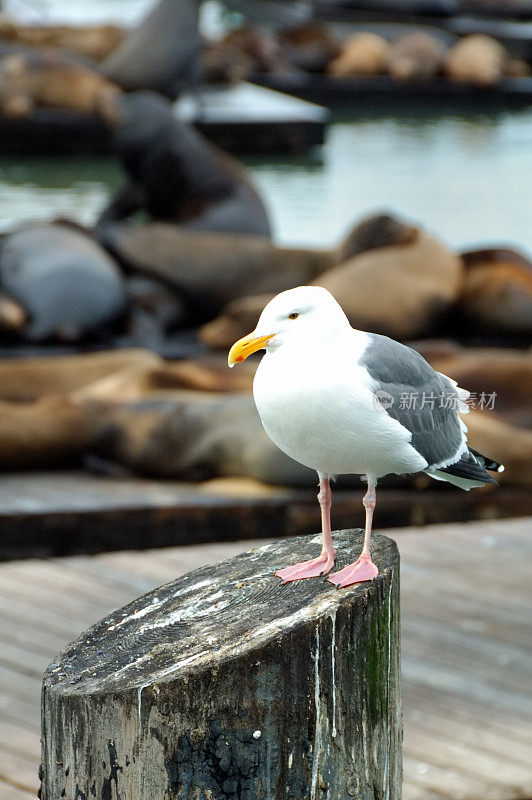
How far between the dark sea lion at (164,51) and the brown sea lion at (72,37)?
315 cm

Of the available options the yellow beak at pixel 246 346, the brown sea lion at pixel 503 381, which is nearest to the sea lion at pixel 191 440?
the brown sea lion at pixel 503 381

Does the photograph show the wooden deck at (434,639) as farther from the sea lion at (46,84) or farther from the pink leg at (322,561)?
the sea lion at (46,84)

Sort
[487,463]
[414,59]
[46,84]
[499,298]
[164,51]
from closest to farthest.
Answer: [487,463], [499,298], [164,51], [46,84], [414,59]

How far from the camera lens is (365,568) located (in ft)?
6.38

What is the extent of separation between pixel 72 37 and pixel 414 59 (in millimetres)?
5564

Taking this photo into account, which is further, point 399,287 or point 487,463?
point 399,287

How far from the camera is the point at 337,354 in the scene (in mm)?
1755

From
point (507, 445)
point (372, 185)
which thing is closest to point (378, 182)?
point (372, 185)

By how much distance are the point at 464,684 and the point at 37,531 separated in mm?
1784

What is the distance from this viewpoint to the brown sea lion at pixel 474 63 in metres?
20.3

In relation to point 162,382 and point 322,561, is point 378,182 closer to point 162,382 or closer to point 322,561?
point 162,382

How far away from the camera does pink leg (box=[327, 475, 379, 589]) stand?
192 centimetres

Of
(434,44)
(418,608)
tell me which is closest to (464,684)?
(418,608)

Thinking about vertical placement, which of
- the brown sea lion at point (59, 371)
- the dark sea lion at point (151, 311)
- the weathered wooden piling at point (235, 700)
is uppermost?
the weathered wooden piling at point (235, 700)
